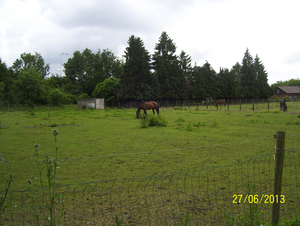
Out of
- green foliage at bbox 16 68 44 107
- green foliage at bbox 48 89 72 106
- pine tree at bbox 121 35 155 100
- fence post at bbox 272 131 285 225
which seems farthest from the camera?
pine tree at bbox 121 35 155 100

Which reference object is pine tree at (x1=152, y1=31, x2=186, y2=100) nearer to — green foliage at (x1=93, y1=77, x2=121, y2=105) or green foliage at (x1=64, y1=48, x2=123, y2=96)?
green foliage at (x1=93, y1=77, x2=121, y2=105)

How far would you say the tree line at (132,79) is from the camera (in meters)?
42.3

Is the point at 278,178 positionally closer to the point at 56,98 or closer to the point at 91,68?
the point at 56,98

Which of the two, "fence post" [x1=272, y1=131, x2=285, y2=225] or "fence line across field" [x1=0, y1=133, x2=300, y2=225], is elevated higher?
"fence post" [x1=272, y1=131, x2=285, y2=225]

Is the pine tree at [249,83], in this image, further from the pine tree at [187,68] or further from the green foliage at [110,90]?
the green foliage at [110,90]

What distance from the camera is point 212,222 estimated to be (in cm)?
317

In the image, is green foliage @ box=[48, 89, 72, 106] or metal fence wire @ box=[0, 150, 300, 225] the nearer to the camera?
metal fence wire @ box=[0, 150, 300, 225]

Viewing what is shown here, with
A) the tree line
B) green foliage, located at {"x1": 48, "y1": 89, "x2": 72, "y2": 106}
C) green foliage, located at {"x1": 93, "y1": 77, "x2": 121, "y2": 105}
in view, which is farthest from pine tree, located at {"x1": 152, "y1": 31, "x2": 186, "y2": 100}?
green foliage, located at {"x1": 48, "y1": 89, "x2": 72, "y2": 106}

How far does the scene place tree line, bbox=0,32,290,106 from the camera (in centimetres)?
4231

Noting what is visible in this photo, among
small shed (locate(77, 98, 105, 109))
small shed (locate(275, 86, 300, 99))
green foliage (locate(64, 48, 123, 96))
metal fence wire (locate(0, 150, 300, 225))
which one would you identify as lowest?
metal fence wire (locate(0, 150, 300, 225))

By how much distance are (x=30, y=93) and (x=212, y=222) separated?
41349 mm

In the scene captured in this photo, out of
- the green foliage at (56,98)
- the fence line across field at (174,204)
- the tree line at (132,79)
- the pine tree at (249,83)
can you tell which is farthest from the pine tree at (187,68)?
the fence line across field at (174,204)
